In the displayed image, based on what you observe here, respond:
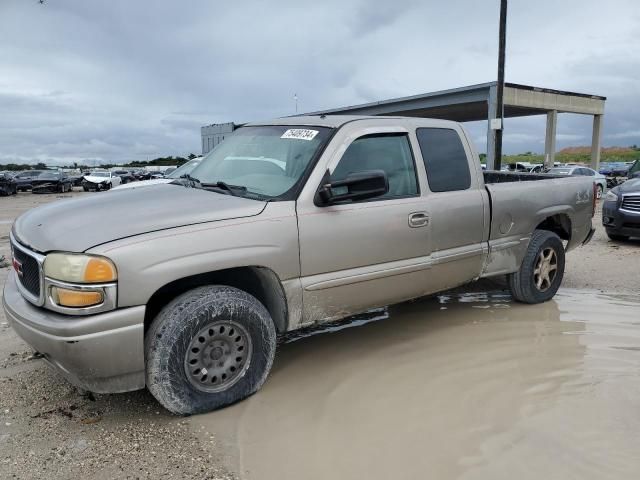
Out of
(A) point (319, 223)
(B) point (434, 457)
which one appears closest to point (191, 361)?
(A) point (319, 223)

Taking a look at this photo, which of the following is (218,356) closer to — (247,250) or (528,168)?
(247,250)

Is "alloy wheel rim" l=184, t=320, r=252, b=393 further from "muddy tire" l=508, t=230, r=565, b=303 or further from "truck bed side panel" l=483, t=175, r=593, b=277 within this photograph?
"muddy tire" l=508, t=230, r=565, b=303

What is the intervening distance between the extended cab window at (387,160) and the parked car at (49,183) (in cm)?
3300

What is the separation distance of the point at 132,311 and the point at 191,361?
488 mm

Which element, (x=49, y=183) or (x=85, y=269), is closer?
(x=85, y=269)

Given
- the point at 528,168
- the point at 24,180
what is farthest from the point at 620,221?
the point at 24,180

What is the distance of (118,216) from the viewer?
3.26m

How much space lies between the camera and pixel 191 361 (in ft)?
10.5

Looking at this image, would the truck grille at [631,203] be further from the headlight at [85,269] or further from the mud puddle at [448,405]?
the headlight at [85,269]

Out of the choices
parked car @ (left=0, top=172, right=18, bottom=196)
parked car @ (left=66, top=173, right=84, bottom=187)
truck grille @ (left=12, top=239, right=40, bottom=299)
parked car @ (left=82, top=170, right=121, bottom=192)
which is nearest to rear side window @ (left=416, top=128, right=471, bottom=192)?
truck grille @ (left=12, top=239, right=40, bottom=299)

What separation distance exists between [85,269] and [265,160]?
1666 mm

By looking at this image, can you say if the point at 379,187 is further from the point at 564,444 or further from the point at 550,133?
the point at 550,133

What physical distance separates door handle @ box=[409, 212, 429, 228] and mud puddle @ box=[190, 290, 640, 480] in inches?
41.9

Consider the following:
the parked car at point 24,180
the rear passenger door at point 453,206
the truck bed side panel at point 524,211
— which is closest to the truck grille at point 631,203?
the truck bed side panel at point 524,211
